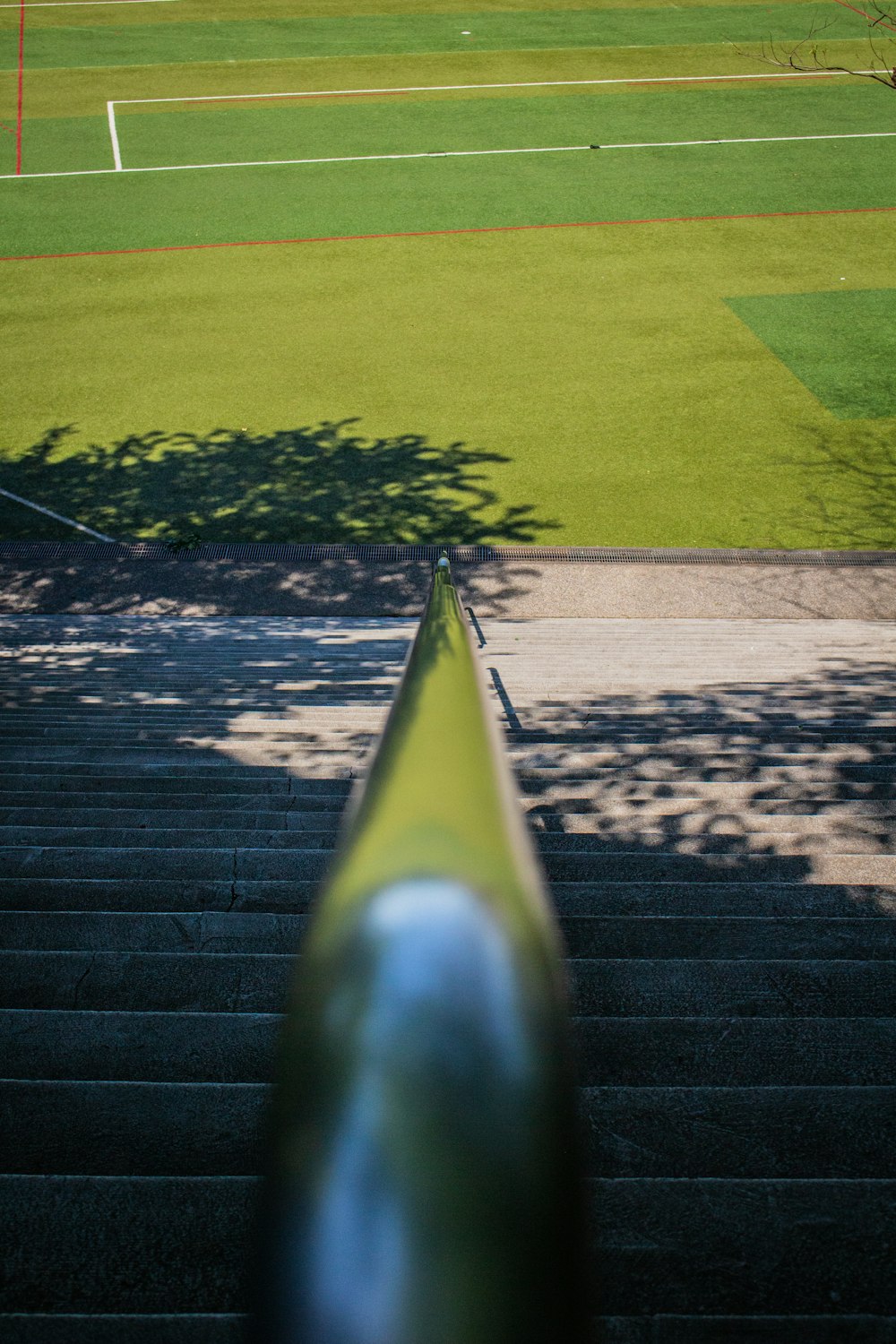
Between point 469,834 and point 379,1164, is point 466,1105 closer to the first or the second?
point 379,1164

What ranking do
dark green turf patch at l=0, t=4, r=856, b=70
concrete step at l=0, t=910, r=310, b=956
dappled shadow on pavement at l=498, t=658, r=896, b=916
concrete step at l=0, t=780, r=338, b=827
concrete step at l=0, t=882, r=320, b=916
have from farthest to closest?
1. dark green turf patch at l=0, t=4, r=856, b=70
2. concrete step at l=0, t=780, r=338, b=827
3. dappled shadow on pavement at l=498, t=658, r=896, b=916
4. concrete step at l=0, t=882, r=320, b=916
5. concrete step at l=0, t=910, r=310, b=956

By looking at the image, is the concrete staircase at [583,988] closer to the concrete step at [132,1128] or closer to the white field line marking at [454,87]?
the concrete step at [132,1128]

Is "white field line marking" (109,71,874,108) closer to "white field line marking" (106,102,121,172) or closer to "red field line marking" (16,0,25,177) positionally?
"white field line marking" (106,102,121,172)

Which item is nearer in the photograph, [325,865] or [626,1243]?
[626,1243]

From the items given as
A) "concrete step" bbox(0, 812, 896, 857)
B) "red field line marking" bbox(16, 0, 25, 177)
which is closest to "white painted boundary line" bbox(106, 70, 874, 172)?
"red field line marking" bbox(16, 0, 25, 177)

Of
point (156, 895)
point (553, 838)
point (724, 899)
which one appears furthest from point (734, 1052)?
point (156, 895)

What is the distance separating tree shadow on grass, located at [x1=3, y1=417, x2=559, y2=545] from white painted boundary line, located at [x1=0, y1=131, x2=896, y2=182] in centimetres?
1079

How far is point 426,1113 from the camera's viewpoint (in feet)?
2.40

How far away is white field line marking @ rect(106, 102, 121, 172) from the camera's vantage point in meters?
20.9

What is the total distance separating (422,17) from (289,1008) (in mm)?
35075

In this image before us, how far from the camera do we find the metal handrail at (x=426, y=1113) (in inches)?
26.2

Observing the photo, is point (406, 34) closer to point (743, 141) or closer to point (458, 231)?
point (743, 141)

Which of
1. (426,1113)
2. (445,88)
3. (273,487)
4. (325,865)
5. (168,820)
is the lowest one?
(273,487)

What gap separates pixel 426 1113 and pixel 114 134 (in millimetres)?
26011
